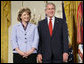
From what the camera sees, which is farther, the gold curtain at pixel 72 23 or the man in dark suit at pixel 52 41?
the gold curtain at pixel 72 23

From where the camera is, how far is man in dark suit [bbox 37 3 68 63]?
2.96m

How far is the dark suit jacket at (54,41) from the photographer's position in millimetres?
2969

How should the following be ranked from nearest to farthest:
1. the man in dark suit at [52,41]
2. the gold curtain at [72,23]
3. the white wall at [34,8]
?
the man in dark suit at [52,41], the gold curtain at [72,23], the white wall at [34,8]

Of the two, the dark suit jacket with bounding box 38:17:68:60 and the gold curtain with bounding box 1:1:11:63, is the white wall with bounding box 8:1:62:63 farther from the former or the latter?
the dark suit jacket with bounding box 38:17:68:60

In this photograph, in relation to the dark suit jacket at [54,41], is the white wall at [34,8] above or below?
above

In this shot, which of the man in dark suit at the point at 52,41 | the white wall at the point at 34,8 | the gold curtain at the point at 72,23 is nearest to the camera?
the man in dark suit at the point at 52,41

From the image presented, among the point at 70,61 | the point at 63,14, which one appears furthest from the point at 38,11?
the point at 70,61

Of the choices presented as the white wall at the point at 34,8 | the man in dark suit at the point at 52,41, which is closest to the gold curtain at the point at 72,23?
the white wall at the point at 34,8

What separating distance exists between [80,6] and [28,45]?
6.99 feet

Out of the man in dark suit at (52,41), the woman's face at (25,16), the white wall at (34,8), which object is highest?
the white wall at (34,8)

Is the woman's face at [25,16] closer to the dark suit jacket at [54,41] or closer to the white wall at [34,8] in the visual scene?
the dark suit jacket at [54,41]

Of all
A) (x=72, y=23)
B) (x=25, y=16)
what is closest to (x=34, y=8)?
(x=72, y=23)

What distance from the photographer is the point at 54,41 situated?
298 cm

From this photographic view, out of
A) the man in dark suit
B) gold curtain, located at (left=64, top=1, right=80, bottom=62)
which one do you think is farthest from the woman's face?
gold curtain, located at (left=64, top=1, right=80, bottom=62)
